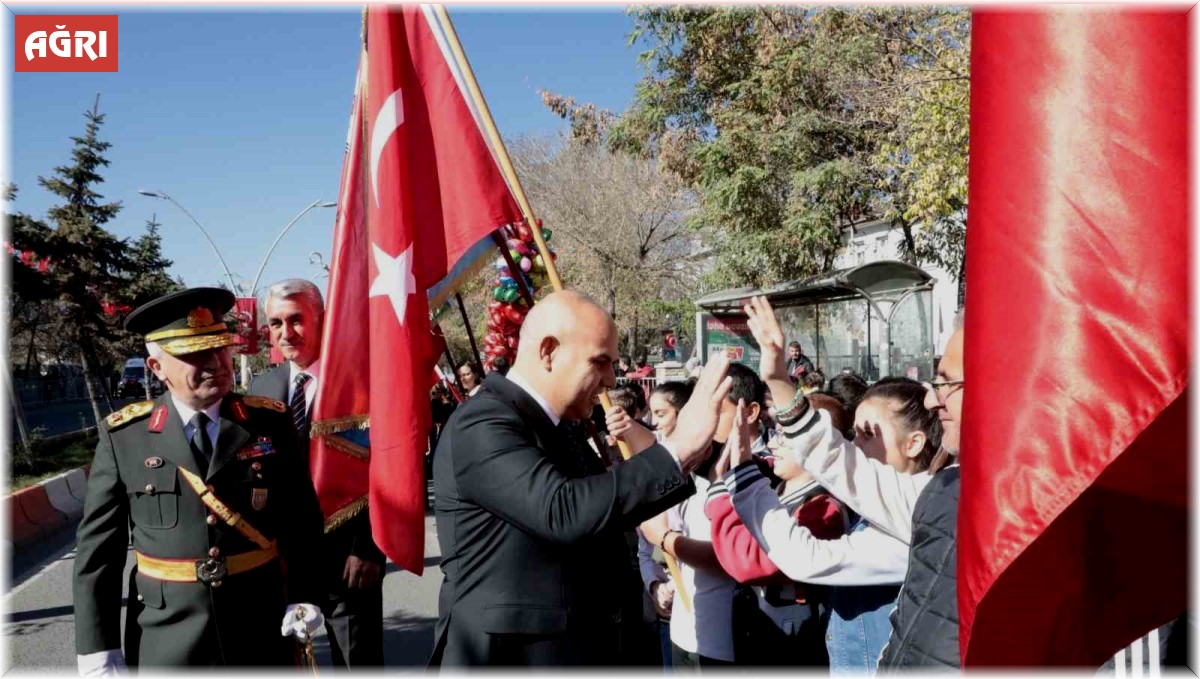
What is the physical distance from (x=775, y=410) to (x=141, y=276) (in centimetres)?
2208

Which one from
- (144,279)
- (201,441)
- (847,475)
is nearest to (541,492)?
(847,475)

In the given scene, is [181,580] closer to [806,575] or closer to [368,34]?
[806,575]

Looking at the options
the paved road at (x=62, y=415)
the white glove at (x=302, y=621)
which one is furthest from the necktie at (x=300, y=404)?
the paved road at (x=62, y=415)

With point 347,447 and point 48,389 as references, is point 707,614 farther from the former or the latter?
point 48,389

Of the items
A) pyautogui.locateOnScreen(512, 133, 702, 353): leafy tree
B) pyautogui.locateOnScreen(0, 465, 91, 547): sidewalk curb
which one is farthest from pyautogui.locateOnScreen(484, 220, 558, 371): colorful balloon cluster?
pyautogui.locateOnScreen(512, 133, 702, 353): leafy tree

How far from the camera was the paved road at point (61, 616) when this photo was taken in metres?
5.42

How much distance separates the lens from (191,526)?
3.16 m

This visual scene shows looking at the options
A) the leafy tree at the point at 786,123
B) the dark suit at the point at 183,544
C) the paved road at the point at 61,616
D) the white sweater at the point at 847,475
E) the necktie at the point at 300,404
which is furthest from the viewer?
the leafy tree at the point at 786,123

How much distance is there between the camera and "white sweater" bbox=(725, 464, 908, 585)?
8.31ft

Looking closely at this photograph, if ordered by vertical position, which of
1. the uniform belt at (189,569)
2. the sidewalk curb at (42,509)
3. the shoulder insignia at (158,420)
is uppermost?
the shoulder insignia at (158,420)

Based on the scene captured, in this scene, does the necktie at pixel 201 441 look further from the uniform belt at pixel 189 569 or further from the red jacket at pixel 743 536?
the red jacket at pixel 743 536

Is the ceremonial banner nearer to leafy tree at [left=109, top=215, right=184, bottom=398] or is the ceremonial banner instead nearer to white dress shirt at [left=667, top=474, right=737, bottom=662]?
leafy tree at [left=109, top=215, right=184, bottom=398]

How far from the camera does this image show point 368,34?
3941mm

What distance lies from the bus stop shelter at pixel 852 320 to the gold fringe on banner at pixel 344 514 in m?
6.68
